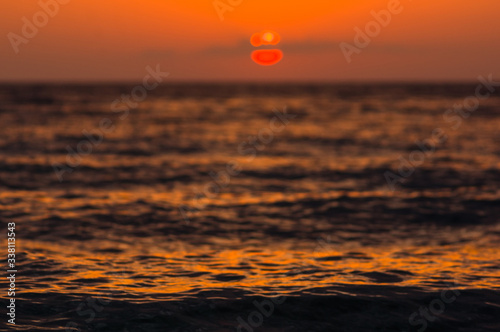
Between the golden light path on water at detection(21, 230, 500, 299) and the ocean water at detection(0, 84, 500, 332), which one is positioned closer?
the ocean water at detection(0, 84, 500, 332)

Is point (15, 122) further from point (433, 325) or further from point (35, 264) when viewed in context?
point (433, 325)

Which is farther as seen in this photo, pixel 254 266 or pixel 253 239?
pixel 253 239

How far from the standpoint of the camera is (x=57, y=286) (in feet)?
30.1

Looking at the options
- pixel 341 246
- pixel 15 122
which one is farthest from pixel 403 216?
pixel 15 122

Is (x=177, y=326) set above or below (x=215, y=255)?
below

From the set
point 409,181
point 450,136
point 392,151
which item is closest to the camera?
point 409,181

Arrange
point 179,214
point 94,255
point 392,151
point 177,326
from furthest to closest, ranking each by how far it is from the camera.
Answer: point 392,151 → point 179,214 → point 94,255 → point 177,326

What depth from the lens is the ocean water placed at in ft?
27.6

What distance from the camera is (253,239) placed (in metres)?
13.1

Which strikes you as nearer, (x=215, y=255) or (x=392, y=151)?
→ (x=215, y=255)

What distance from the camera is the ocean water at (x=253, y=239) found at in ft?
27.6

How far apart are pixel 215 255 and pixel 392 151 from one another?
880 inches

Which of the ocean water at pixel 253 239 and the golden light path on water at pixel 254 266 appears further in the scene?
the golden light path on water at pixel 254 266

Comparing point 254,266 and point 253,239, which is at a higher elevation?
point 253,239
